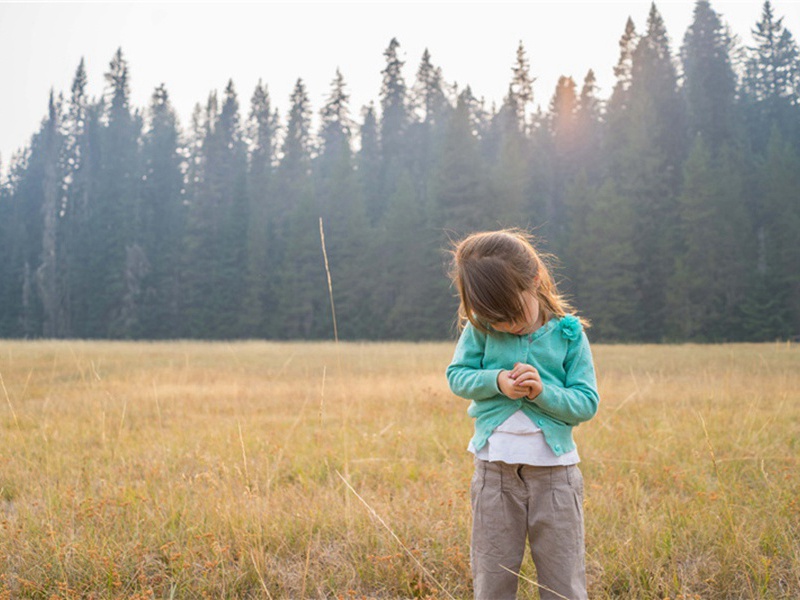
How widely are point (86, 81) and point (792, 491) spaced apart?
51.4 metres

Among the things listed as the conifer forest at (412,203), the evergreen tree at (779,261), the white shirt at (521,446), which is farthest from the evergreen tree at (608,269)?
the white shirt at (521,446)

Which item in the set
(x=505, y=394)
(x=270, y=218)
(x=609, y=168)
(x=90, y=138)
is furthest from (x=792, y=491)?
(x=90, y=138)

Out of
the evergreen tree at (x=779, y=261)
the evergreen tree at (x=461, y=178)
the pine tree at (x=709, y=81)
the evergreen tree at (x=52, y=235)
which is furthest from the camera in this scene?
the evergreen tree at (x=52, y=235)

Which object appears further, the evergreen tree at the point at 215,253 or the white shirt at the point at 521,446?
the evergreen tree at the point at 215,253

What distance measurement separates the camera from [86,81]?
45.6m

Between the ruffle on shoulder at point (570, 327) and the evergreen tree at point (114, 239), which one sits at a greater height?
the evergreen tree at point (114, 239)

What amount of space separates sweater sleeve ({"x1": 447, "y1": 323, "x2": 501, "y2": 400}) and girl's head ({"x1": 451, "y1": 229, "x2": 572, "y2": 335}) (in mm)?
77

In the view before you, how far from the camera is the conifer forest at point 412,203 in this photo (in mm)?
28125

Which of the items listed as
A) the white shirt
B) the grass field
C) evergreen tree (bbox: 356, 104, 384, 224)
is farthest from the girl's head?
evergreen tree (bbox: 356, 104, 384, 224)

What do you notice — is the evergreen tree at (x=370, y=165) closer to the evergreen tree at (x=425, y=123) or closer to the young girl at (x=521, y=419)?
the evergreen tree at (x=425, y=123)

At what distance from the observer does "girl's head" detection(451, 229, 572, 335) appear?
6.76ft

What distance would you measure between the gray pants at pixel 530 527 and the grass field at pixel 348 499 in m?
0.34

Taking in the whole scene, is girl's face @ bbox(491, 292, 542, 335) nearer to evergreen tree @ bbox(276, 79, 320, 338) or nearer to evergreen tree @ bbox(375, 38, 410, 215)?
evergreen tree @ bbox(276, 79, 320, 338)

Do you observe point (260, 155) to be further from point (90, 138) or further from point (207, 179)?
point (90, 138)
